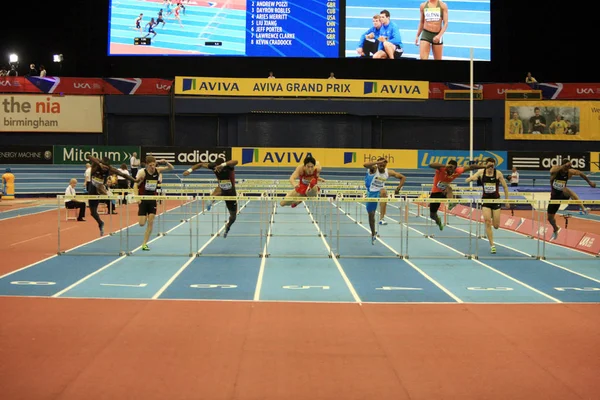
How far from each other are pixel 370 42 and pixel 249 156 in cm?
994

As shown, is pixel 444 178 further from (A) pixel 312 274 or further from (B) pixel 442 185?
(A) pixel 312 274

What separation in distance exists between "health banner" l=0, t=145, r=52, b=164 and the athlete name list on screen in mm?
12894

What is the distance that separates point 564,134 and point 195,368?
34.8m

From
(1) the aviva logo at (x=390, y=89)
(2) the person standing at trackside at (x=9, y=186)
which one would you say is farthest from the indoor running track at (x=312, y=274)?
(1) the aviva logo at (x=390, y=89)

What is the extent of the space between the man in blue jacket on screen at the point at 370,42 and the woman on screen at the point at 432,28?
2.37 metres

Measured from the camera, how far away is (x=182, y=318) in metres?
7.36

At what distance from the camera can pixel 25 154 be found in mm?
33750

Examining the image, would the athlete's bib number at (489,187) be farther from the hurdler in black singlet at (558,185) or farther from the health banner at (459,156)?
the health banner at (459,156)

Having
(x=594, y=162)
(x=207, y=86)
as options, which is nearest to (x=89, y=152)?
(x=207, y=86)

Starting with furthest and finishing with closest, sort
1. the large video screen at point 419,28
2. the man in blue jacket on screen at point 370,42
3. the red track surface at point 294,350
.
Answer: the man in blue jacket on screen at point 370,42, the large video screen at point 419,28, the red track surface at point 294,350

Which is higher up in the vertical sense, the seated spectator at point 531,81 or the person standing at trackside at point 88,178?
the seated spectator at point 531,81

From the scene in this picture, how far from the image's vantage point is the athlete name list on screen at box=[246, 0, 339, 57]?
35.0 meters

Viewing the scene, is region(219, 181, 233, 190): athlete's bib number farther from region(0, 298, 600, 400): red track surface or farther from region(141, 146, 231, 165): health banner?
region(141, 146, 231, 165): health banner

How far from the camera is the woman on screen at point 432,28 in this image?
34875 mm
